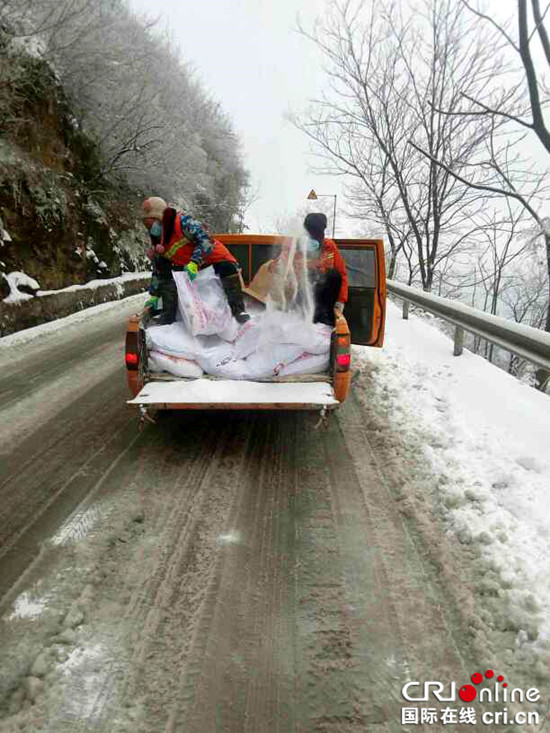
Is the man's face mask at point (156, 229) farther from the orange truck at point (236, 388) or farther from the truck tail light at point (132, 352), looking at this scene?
A: the truck tail light at point (132, 352)

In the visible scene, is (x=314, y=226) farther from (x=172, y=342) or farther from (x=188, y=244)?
(x=172, y=342)

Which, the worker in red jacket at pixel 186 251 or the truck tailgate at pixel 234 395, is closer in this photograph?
the truck tailgate at pixel 234 395

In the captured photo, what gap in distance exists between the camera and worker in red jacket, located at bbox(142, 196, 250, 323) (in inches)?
179

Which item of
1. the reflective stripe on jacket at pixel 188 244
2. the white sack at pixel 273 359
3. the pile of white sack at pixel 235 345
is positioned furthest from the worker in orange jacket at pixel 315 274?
the reflective stripe on jacket at pixel 188 244

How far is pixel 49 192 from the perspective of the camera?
1154 centimetres

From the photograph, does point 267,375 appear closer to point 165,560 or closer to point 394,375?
point 165,560

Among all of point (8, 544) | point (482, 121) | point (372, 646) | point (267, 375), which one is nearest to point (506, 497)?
point (372, 646)

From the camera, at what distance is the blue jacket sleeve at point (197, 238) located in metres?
4.51

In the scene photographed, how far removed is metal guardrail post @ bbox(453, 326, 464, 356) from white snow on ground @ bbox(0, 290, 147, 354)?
7.02 meters

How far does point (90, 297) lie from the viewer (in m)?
12.2

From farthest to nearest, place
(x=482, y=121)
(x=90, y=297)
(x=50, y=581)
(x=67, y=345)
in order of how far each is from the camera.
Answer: (x=90, y=297) → (x=482, y=121) → (x=67, y=345) → (x=50, y=581)

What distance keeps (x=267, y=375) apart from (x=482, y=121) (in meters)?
10.4

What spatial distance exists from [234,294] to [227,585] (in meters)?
2.98

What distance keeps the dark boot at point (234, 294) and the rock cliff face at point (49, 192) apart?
653 centimetres
